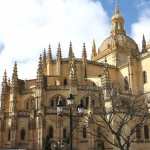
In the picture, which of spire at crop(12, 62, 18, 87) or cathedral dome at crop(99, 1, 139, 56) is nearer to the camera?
spire at crop(12, 62, 18, 87)

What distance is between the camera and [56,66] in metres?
63.6

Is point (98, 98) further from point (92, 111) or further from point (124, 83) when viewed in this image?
point (124, 83)

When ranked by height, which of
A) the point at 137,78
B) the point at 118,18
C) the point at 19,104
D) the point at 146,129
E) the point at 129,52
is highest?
the point at 118,18

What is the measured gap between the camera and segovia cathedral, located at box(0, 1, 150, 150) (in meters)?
50.1

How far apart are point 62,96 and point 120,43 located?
82.1ft

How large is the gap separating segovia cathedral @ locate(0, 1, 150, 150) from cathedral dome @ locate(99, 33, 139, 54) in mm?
954

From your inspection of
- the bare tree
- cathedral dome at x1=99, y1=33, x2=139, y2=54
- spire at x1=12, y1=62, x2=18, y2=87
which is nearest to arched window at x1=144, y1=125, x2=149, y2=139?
the bare tree

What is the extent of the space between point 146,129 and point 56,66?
19747 mm

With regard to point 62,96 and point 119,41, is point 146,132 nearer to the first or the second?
point 62,96

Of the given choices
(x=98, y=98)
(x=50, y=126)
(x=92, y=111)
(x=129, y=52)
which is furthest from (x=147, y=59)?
(x=50, y=126)

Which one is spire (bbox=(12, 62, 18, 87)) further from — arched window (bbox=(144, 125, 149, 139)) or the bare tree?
arched window (bbox=(144, 125, 149, 139))

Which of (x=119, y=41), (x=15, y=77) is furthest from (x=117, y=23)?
(x=15, y=77)

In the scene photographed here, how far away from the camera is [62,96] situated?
54438 mm

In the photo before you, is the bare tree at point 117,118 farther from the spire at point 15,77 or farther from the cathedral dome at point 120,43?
the cathedral dome at point 120,43
